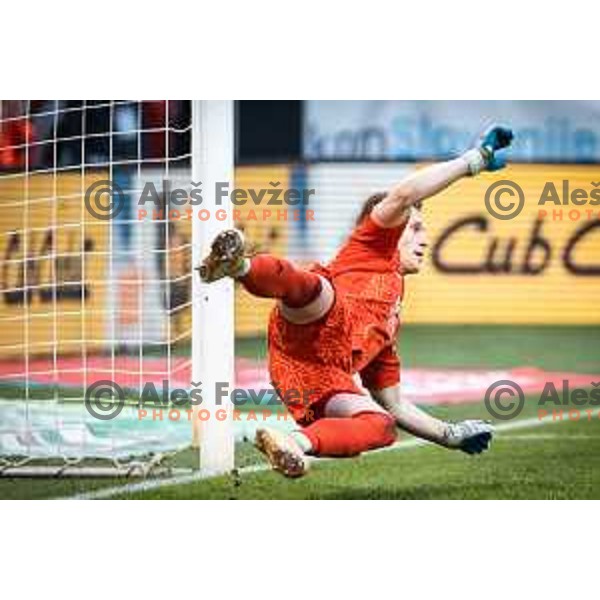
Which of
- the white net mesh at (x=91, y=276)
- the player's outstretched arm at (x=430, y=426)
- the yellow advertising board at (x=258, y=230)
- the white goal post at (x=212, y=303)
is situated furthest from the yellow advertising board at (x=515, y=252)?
the white net mesh at (x=91, y=276)

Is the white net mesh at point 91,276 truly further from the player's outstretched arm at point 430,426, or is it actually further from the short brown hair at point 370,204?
the player's outstretched arm at point 430,426

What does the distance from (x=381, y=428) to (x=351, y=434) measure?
0.35 ft

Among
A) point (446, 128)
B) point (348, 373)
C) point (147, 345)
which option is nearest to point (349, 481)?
point (348, 373)

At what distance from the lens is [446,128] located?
4676mm

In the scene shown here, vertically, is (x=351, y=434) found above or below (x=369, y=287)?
below

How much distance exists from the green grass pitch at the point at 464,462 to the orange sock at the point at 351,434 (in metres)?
0.04

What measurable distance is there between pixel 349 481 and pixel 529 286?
82 centimetres

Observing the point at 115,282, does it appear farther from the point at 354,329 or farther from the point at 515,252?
the point at 515,252

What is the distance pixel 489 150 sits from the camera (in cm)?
468

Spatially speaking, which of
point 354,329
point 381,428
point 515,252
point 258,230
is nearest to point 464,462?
point 381,428

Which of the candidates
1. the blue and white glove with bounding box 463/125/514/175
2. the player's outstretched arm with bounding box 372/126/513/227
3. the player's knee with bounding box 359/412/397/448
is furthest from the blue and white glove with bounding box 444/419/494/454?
the blue and white glove with bounding box 463/125/514/175

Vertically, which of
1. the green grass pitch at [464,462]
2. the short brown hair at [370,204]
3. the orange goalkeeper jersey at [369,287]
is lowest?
the green grass pitch at [464,462]

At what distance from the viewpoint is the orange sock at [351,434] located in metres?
4.62

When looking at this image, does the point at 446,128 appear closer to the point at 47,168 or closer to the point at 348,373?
the point at 348,373
